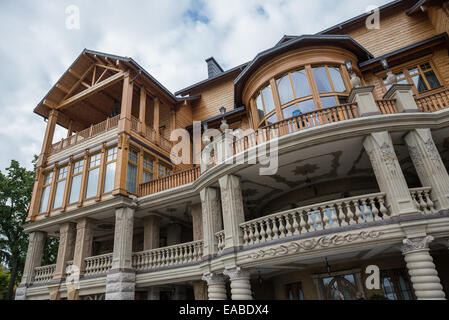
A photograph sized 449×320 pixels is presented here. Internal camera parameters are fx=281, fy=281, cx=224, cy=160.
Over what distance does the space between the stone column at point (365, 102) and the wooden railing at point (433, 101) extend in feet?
6.24

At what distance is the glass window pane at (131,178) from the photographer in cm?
1505

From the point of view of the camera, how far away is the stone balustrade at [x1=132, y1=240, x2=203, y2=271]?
12602 mm

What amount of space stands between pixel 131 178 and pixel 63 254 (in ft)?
17.1

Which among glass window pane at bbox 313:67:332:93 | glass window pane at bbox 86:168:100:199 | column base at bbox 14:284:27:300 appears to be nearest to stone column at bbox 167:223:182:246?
glass window pane at bbox 86:168:100:199

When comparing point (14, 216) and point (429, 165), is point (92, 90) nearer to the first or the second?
point (14, 216)

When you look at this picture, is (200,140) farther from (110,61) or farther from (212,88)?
(110,61)

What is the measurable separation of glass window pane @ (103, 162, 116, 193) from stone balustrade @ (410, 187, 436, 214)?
526 inches

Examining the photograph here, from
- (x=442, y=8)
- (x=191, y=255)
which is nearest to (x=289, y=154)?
(x=191, y=255)

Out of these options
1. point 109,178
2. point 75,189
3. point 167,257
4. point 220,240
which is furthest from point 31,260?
point 220,240

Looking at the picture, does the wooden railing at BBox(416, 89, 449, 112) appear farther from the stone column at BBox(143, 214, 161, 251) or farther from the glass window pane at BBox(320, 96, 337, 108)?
the stone column at BBox(143, 214, 161, 251)

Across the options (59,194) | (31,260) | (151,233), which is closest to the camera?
(151,233)

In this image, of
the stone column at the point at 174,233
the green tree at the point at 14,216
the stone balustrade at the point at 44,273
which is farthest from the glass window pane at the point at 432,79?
the green tree at the point at 14,216

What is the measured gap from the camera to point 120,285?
1254cm

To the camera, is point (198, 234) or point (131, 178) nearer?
point (198, 234)
